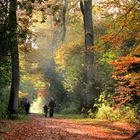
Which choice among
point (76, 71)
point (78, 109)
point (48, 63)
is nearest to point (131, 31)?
point (76, 71)

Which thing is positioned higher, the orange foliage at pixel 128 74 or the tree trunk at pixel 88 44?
the tree trunk at pixel 88 44

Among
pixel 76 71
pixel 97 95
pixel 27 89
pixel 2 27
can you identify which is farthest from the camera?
pixel 27 89

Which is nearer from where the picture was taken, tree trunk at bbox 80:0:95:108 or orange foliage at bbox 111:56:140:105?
orange foliage at bbox 111:56:140:105

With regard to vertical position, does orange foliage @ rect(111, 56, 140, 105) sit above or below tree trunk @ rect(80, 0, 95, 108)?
below

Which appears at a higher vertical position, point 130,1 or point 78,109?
point 130,1

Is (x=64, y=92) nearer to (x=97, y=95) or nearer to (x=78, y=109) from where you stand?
(x=78, y=109)

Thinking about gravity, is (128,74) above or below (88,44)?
below

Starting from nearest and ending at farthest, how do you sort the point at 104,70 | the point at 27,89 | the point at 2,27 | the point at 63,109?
the point at 2,27
the point at 104,70
the point at 63,109
the point at 27,89

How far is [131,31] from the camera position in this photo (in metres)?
16.1

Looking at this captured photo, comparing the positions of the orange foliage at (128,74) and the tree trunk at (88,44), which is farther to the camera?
the tree trunk at (88,44)

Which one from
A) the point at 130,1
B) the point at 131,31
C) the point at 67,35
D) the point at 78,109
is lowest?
the point at 78,109

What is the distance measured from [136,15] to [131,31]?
1.04m

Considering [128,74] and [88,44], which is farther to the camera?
[88,44]

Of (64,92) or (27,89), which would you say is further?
(27,89)
